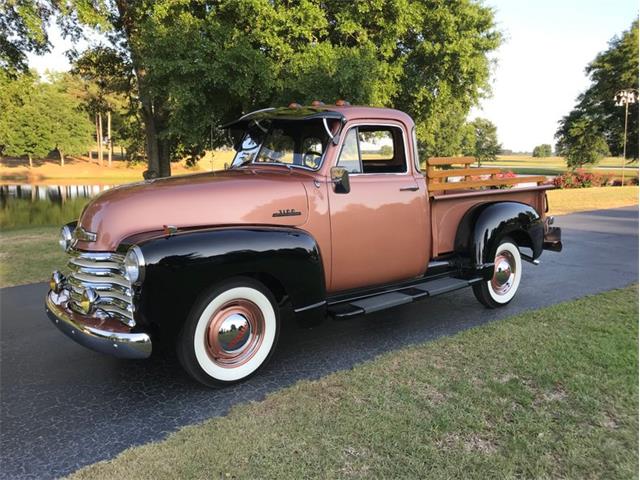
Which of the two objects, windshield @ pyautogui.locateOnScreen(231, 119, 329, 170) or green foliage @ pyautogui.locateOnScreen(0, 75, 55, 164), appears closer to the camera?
windshield @ pyautogui.locateOnScreen(231, 119, 329, 170)

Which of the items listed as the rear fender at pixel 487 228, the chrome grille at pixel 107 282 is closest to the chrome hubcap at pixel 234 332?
the chrome grille at pixel 107 282

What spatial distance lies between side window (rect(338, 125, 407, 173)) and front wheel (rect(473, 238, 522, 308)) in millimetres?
1598

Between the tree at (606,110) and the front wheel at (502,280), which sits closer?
the front wheel at (502,280)

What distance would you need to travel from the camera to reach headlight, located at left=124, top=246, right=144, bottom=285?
315 centimetres

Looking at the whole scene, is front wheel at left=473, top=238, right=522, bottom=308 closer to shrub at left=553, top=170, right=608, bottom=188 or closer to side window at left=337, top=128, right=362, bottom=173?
side window at left=337, top=128, right=362, bottom=173

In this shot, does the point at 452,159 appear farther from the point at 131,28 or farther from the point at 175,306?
the point at 131,28

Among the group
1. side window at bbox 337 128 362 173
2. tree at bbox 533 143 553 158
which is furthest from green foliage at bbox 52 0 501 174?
tree at bbox 533 143 553 158

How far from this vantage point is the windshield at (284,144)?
4379mm

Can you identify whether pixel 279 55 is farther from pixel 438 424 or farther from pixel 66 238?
pixel 438 424

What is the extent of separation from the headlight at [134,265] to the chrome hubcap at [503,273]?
3948mm

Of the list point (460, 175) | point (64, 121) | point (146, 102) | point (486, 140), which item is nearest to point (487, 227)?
point (460, 175)

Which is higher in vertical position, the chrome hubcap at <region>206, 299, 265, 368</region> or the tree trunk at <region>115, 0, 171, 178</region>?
the tree trunk at <region>115, 0, 171, 178</region>

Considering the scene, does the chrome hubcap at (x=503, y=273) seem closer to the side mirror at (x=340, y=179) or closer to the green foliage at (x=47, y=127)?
the side mirror at (x=340, y=179)

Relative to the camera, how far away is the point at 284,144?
15.1 ft
